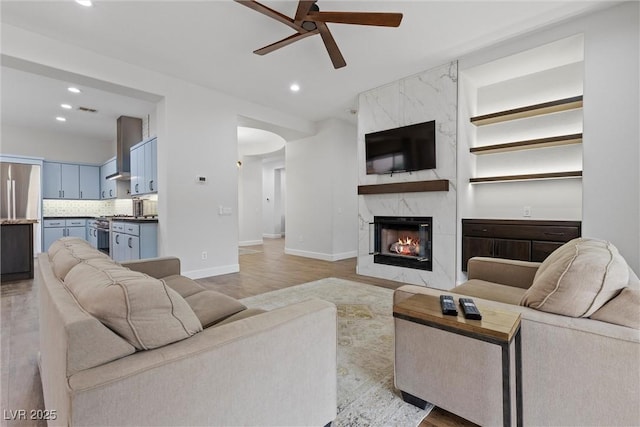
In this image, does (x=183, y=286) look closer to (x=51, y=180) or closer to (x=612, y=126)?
(x=612, y=126)

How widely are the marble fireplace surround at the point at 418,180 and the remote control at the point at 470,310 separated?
265cm

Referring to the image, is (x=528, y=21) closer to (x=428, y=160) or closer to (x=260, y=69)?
(x=428, y=160)

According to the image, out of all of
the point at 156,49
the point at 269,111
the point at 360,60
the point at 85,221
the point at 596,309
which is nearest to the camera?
the point at 596,309

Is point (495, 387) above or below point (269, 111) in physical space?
below

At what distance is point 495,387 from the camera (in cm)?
126

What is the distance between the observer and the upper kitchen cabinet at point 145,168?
461 cm

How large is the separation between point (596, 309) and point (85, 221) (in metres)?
9.51

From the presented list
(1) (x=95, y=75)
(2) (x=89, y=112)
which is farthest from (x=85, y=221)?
(1) (x=95, y=75)

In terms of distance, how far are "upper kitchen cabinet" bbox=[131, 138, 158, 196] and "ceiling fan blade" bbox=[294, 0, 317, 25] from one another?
3.15 m

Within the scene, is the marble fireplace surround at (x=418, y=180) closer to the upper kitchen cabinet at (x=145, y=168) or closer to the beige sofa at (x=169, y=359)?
the beige sofa at (x=169, y=359)

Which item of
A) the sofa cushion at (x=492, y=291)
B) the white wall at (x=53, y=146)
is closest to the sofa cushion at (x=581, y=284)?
the sofa cushion at (x=492, y=291)

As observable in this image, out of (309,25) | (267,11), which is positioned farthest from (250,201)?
(267,11)

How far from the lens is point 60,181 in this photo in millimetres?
7223

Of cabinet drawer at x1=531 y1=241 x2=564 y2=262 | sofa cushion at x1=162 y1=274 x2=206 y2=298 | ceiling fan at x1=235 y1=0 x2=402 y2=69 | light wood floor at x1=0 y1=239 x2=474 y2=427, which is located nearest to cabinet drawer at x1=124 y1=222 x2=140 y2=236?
light wood floor at x1=0 y1=239 x2=474 y2=427
